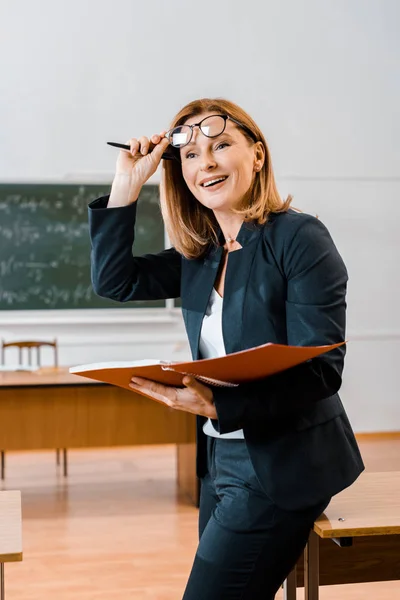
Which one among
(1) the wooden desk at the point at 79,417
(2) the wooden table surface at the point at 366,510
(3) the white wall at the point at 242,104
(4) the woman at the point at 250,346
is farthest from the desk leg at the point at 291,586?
(3) the white wall at the point at 242,104

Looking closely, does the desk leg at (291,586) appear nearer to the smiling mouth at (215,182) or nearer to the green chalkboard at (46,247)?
the smiling mouth at (215,182)

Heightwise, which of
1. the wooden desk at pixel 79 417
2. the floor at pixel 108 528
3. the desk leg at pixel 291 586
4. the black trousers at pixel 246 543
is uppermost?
the black trousers at pixel 246 543

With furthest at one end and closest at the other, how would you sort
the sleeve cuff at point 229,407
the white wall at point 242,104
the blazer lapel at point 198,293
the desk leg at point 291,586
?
1. the white wall at point 242,104
2. the desk leg at point 291,586
3. the blazer lapel at point 198,293
4. the sleeve cuff at point 229,407

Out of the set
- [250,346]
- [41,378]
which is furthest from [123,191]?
[41,378]

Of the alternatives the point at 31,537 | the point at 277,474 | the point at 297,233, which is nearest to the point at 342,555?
the point at 277,474

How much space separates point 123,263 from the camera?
1.83 meters

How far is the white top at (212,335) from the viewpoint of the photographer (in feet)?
5.23

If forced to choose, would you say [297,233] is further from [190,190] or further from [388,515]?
[388,515]

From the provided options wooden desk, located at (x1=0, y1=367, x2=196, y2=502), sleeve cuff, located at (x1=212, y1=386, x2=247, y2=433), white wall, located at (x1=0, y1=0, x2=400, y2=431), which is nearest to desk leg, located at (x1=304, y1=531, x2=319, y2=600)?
sleeve cuff, located at (x1=212, y1=386, x2=247, y2=433)

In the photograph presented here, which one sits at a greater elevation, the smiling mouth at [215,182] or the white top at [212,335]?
the smiling mouth at [215,182]

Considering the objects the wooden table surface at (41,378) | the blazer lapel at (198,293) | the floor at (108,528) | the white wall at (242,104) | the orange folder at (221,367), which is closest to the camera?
the orange folder at (221,367)

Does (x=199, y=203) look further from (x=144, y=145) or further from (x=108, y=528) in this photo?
(x=108, y=528)

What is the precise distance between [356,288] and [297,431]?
192 inches

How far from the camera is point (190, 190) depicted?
Answer: 179 cm
